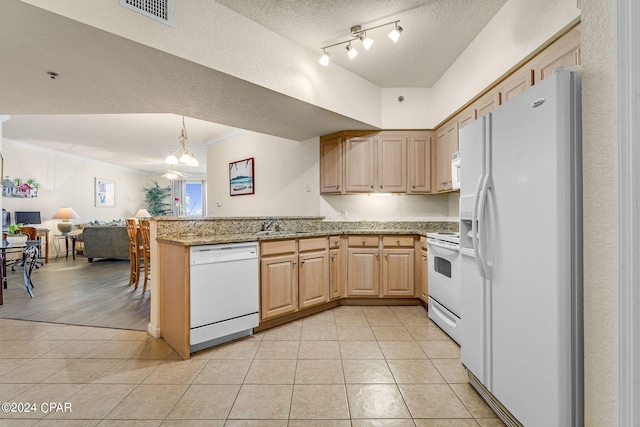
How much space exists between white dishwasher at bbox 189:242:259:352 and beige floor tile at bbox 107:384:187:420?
1.44ft

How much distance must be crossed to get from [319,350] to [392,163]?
2.48 meters

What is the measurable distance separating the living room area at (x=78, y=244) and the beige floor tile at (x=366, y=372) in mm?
2175

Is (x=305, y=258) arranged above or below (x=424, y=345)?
above

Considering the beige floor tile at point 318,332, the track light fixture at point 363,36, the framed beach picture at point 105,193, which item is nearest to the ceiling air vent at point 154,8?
the track light fixture at point 363,36

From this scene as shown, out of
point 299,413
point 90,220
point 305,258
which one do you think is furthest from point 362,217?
point 90,220

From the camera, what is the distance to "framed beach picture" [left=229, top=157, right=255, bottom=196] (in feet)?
17.4

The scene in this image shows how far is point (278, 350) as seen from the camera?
2.36 metres

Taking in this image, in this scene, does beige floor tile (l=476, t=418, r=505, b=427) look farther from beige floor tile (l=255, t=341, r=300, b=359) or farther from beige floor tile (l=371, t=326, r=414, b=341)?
beige floor tile (l=255, t=341, r=300, b=359)

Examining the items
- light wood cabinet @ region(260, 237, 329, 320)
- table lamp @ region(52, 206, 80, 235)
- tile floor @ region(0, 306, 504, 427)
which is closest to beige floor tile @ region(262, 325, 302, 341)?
tile floor @ region(0, 306, 504, 427)

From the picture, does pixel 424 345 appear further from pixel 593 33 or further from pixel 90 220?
pixel 90 220

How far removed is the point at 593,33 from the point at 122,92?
3.24 m

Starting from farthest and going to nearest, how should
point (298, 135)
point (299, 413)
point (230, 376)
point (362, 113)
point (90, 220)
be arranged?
point (90, 220), point (298, 135), point (362, 113), point (230, 376), point (299, 413)

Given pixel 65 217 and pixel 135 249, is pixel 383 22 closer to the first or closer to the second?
pixel 135 249

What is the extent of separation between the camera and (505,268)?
1435 millimetres
